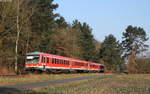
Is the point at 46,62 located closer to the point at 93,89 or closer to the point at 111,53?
the point at 93,89

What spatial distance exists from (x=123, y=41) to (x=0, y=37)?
6888 centimetres

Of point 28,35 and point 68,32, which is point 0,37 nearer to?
point 28,35

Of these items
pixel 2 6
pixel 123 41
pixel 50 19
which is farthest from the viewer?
pixel 123 41

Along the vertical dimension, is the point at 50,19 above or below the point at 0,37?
above

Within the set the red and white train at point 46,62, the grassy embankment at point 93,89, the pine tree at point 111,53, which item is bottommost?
the grassy embankment at point 93,89

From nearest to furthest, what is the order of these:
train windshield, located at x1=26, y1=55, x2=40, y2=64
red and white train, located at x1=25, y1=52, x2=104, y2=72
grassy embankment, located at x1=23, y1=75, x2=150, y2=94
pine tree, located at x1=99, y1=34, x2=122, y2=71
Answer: grassy embankment, located at x1=23, y1=75, x2=150, y2=94 < red and white train, located at x1=25, y1=52, x2=104, y2=72 < train windshield, located at x1=26, y1=55, x2=40, y2=64 < pine tree, located at x1=99, y1=34, x2=122, y2=71

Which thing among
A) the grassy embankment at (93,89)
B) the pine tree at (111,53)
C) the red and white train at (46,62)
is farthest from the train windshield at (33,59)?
the pine tree at (111,53)

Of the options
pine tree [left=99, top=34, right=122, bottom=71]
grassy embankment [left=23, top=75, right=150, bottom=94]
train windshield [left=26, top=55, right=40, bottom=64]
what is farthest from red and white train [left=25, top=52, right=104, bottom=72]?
pine tree [left=99, top=34, right=122, bottom=71]

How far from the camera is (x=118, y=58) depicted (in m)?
97.1

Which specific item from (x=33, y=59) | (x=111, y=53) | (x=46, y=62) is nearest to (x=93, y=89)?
(x=46, y=62)

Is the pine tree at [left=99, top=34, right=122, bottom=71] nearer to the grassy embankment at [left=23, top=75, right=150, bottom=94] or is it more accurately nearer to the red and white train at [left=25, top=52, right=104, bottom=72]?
the red and white train at [left=25, top=52, right=104, bottom=72]

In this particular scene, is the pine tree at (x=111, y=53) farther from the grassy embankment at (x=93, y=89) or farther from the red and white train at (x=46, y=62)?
the grassy embankment at (x=93, y=89)

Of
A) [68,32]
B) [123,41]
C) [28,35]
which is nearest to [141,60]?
[68,32]

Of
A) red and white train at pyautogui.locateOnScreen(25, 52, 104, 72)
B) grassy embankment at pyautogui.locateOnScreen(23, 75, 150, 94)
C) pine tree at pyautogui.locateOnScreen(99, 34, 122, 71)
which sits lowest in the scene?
grassy embankment at pyautogui.locateOnScreen(23, 75, 150, 94)
